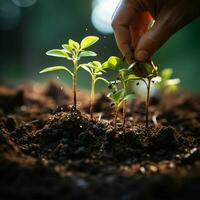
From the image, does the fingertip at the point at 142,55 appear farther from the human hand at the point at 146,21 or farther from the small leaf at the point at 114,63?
the small leaf at the point at 114,63

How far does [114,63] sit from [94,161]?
701mm

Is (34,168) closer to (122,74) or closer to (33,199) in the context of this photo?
(33,199)

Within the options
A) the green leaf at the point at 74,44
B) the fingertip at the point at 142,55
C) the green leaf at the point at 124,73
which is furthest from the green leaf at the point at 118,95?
the green leaf at the point at 74,44

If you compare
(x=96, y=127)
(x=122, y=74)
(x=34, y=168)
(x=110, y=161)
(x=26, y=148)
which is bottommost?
(x=34, y=168)

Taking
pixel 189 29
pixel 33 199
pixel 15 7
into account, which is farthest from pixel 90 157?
pixel 15 7

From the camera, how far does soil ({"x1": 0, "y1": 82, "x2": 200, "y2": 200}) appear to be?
1310mm

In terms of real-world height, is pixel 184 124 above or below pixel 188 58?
below

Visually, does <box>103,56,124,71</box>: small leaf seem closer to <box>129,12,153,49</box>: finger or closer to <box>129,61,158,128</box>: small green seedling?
<box>129,61,158,128</box>: small green seedling

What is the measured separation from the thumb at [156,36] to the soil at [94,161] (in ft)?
1.49

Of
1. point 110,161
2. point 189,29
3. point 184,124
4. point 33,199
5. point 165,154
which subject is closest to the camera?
point 33,199

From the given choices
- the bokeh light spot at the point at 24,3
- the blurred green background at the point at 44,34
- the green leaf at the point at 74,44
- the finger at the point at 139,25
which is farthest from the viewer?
the bokeh light spot at the point at 24,3

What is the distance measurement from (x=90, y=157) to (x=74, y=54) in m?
0.72

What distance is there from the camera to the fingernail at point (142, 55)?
2.17 m

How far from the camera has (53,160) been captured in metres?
1.77
